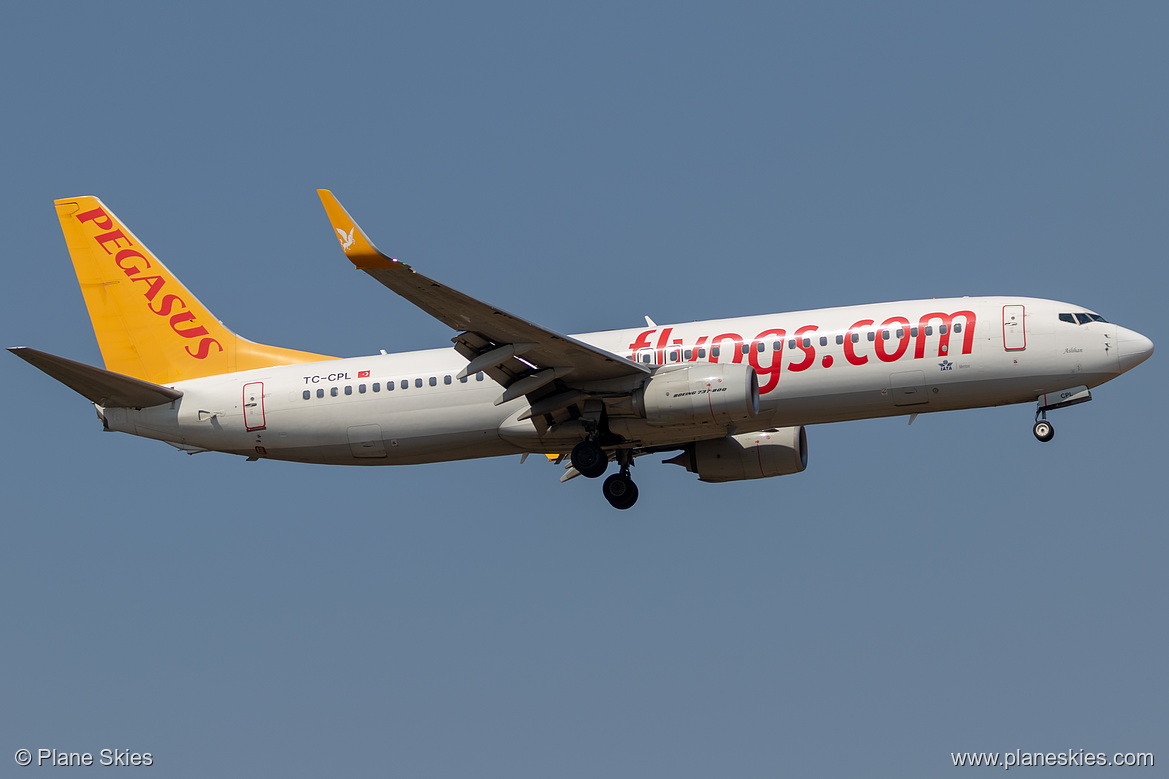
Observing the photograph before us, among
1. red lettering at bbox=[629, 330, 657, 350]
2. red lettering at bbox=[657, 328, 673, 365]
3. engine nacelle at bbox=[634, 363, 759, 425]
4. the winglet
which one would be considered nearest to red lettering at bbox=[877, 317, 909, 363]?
engine nacelle at bbox=[634, 363, 759, 425]

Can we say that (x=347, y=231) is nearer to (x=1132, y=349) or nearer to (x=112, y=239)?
Answer: (x=112, y=239)

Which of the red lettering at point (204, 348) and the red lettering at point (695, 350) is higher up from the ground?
the red lettering at point (204, 348)

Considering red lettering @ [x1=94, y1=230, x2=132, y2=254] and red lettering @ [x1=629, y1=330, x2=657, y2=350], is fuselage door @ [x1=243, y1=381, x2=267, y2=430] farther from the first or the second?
red lettering @ [x1=629, y1=330, x2=657, y2=350]

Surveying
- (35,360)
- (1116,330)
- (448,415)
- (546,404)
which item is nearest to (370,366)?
(448,415)

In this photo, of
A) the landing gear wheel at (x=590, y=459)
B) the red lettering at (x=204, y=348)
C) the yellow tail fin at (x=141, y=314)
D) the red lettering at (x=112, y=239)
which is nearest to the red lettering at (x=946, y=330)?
the landing gear wheel at (x=590, y=459)

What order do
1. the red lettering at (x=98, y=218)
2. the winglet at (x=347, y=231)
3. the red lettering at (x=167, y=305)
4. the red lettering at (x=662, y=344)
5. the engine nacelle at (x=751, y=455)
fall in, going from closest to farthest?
1. the winglet at (x=347, y=231)
2. the red lettering at (x=662, y=344)
3. the engine nacelle at (x=751, y=455)
4. the red lettering at (x=167, y=305)
5. the red lettering at (x=98, y=218)

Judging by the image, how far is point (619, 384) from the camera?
34.3m

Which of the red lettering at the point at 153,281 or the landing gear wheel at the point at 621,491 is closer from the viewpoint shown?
the landing gear wheel at the point at 621,491

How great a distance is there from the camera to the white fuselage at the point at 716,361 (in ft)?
111

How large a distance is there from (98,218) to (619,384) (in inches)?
677

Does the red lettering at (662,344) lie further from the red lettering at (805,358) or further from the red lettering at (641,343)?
the red lettering at (805,358)

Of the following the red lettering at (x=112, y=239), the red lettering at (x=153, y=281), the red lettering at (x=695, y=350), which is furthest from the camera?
the red lettering at (x=112, y=239)

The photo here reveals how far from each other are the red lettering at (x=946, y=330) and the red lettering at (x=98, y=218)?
76.5 ft

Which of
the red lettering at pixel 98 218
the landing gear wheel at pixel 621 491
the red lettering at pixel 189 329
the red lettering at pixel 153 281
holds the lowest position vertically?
the landing gear wheel at pixel 621 491
